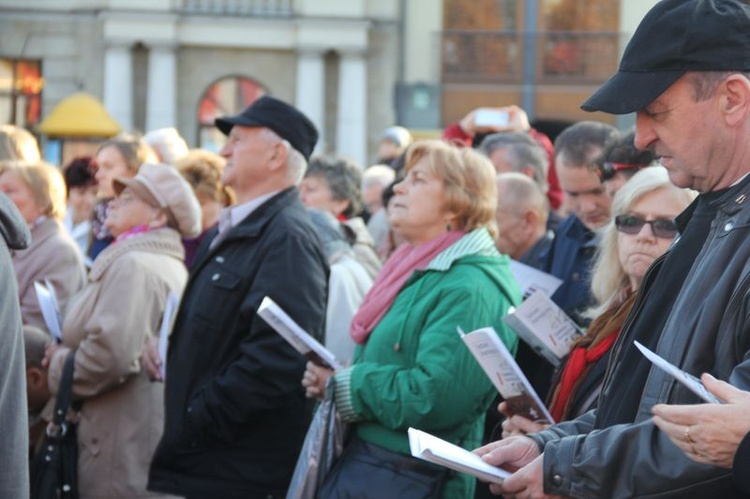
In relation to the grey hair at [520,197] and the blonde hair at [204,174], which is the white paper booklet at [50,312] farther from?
the grey hair at [520,197]

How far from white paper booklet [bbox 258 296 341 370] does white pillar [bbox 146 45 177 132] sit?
17932 mm

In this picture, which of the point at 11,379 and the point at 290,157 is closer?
the point at 11,379

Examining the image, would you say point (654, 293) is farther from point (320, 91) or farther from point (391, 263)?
point (320, 91)

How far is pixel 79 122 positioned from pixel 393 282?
13.5 metres

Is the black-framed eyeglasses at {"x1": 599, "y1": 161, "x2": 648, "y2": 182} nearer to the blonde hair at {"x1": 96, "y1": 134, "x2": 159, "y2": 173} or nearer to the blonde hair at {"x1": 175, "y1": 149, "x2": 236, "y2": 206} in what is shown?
the blonde hair at {"x1": 175, "y1": 149, "x2": 236, "y2": 206}

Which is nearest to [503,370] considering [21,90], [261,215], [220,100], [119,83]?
[261,215]

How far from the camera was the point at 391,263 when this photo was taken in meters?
4.86

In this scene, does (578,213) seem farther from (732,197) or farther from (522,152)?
(732,197)

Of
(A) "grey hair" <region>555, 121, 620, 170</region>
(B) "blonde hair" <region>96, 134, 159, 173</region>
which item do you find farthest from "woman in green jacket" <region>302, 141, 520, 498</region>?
(B) "blonde hair" <region>96, 134, 159, 173</region>

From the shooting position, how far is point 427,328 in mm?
4422

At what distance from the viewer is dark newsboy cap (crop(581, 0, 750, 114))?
105 inches

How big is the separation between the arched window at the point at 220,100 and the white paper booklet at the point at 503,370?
19159 millimetres

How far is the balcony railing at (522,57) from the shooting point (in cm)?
2327

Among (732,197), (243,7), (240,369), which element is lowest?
(240,369)
